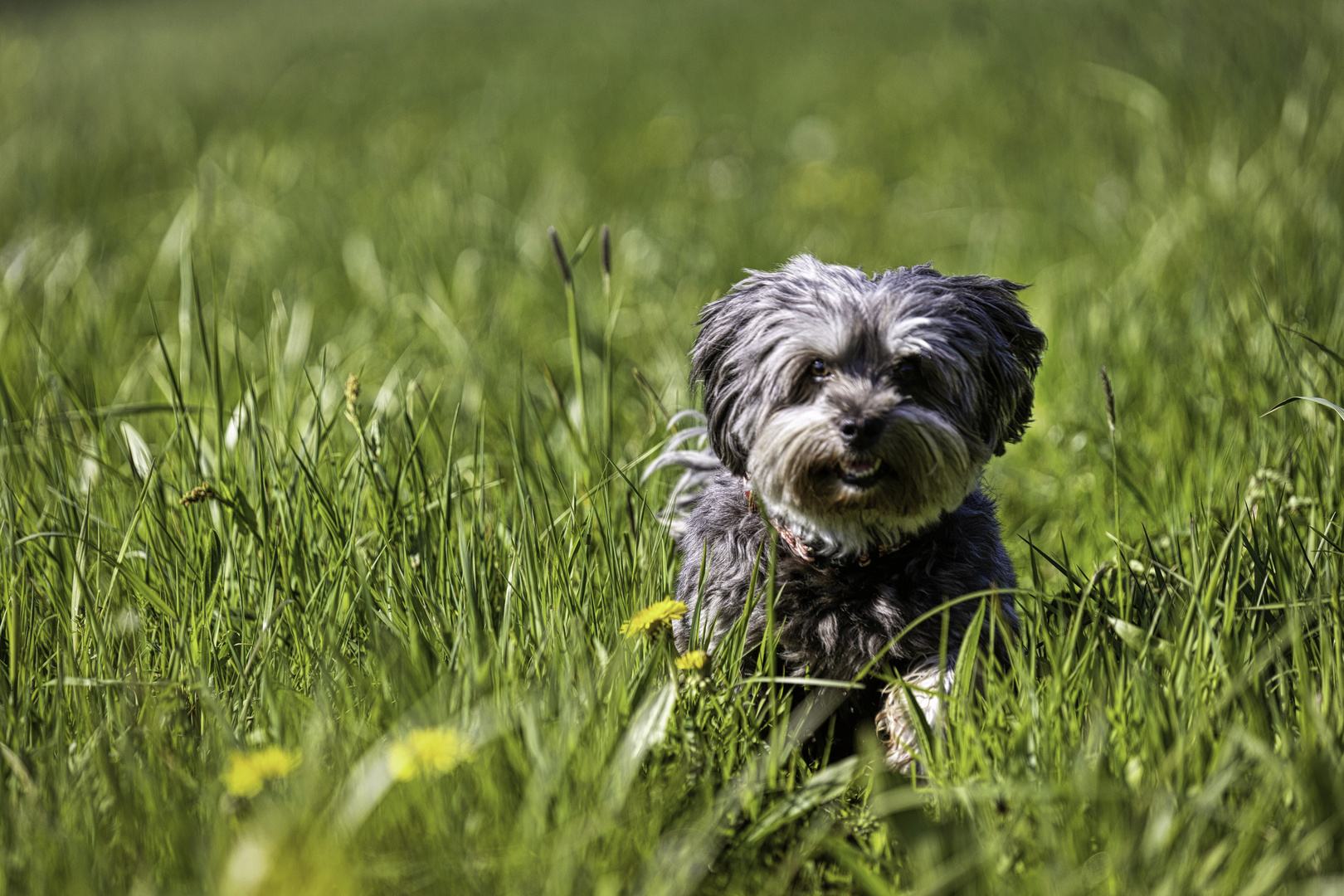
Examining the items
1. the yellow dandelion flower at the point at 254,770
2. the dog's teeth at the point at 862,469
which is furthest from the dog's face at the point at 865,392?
the yellow dandelion flower at the point at 254,770

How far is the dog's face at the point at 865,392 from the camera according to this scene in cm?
263

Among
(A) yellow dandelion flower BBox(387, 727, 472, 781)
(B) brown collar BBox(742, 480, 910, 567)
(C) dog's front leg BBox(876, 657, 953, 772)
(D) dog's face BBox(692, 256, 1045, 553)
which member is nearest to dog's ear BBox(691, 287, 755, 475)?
(D) dog's face BBox(692, 256, 1045, 553)

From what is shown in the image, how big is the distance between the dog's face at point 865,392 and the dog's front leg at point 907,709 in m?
0.38

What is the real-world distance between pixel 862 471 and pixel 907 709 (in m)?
0.62

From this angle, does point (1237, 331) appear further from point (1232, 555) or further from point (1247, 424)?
point (1232, 555)

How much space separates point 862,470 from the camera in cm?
265

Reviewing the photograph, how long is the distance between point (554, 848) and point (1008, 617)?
5.02 feet

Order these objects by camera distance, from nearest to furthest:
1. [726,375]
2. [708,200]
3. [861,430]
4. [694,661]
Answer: [694,661] < [861,430] < [726,375] < [708,200]

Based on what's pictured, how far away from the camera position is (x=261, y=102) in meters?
11.0

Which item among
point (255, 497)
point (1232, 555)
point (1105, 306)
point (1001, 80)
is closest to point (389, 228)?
point (255, 497)

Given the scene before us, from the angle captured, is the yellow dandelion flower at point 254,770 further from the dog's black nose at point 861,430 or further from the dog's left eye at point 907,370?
the dog's left eye at point 907,370

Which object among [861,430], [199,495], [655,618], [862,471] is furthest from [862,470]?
[199,495]

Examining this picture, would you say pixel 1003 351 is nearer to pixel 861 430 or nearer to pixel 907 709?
pixel 861 430

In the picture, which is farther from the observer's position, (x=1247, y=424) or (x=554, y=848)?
(x=1247, y=424)
